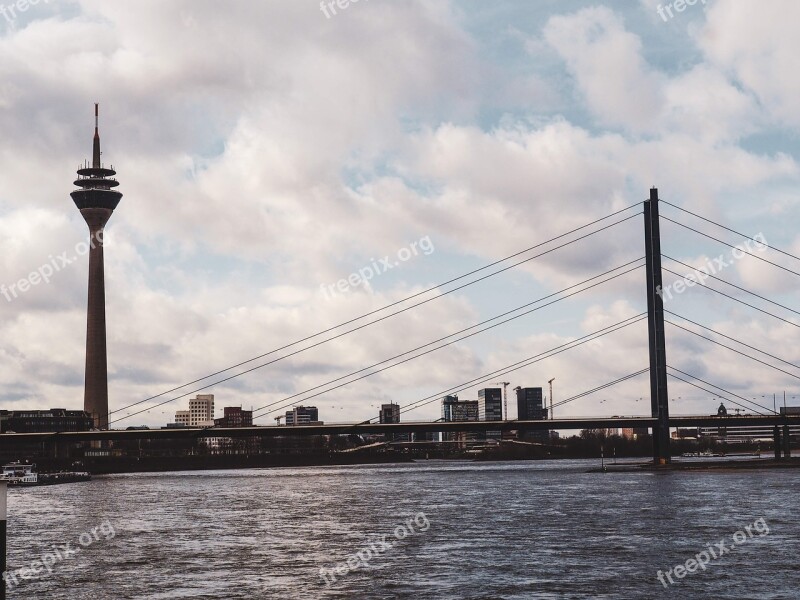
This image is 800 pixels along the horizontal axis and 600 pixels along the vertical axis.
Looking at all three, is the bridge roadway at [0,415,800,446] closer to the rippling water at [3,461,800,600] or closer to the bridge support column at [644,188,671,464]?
the bridge support column at [644,188,671,464]

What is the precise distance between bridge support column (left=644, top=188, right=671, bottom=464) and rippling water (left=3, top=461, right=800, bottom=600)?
94.9ft

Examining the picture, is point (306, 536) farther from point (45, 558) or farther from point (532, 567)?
point (532, 567)

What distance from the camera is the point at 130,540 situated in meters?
45.2

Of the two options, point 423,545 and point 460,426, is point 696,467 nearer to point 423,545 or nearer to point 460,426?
point 460,426

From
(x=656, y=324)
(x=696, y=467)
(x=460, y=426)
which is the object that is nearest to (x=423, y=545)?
(x=460, y=426)

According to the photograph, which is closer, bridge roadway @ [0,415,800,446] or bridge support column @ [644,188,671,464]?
bridge support column @ [644,188,671,464]

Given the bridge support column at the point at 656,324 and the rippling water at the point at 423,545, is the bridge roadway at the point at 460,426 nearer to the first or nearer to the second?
the bridge support column at the point at 656,324

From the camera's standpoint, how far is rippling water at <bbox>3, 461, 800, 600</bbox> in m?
30.6

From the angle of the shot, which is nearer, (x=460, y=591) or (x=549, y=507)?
(x=460, y=591)

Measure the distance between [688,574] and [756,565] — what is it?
335 cm

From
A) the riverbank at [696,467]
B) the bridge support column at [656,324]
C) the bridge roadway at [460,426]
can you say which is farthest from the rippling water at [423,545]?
the riverbank at [696,467]

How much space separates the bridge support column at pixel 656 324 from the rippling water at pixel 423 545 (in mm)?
28940

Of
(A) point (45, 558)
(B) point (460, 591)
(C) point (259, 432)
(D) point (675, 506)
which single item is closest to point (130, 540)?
(A) point (45, 558)

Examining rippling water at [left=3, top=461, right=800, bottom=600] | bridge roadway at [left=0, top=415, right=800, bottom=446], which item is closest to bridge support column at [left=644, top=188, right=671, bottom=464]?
bridge roadway at [left=0, top=415, right=800, bottom=446]
